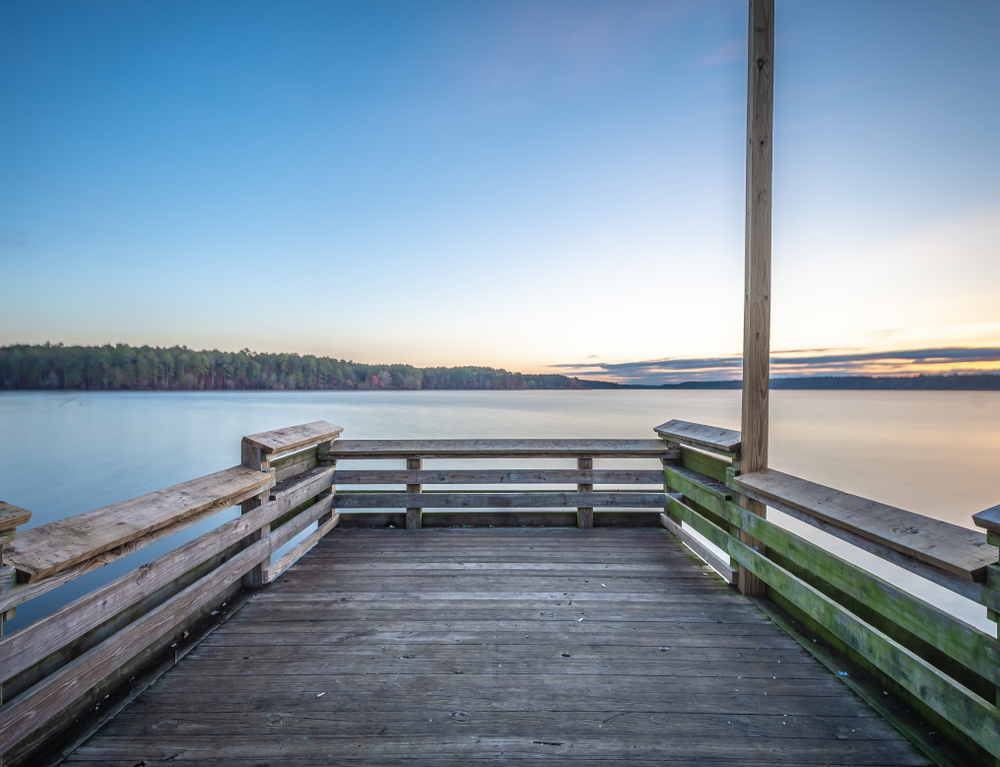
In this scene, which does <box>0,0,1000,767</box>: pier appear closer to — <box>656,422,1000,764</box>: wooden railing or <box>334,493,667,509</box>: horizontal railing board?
<box>656,422,1000,764</box>: wooden railing

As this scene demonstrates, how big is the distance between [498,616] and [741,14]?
452 centimetres

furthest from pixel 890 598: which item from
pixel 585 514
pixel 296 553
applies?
pixel 296 553

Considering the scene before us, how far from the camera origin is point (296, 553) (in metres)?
3.35

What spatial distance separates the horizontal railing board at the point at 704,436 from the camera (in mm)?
3027

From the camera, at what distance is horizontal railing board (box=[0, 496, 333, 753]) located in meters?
1.29

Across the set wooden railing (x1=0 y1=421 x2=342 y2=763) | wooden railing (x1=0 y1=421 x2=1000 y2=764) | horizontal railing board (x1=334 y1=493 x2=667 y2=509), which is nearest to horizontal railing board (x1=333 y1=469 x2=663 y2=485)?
horizontal railing board (x1=334 y1=493 x2=667 y2=509)

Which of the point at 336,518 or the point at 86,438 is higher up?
the point at 336,518

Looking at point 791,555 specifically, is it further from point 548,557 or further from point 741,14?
point 741,14

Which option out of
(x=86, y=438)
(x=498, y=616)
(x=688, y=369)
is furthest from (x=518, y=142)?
(x=86, y=438)

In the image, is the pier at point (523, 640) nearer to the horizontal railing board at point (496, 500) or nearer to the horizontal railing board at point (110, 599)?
the horizontal railing board at point (110, 599)

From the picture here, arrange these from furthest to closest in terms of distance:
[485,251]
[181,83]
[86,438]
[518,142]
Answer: [86,438], [485,251], [181,83], [518,142]

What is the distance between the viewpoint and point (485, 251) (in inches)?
542

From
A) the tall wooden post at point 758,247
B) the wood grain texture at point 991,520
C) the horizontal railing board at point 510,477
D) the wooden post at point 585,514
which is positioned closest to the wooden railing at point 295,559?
the wood grain texture at point 991,520

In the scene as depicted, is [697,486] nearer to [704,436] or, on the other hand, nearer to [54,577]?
[704,436]
